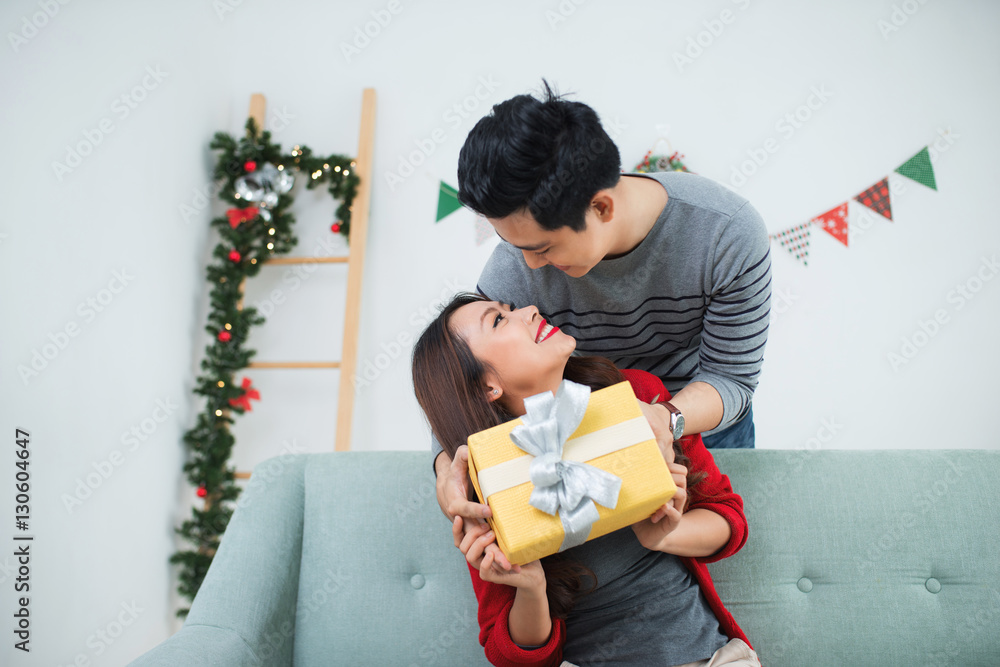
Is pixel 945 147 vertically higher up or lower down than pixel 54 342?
higher up

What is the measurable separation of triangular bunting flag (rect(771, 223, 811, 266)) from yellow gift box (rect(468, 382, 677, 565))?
236cm

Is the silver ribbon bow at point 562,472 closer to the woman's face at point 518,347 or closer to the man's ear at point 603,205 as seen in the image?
the woman's face at point 518,347

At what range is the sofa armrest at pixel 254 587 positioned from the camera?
1.22 meters

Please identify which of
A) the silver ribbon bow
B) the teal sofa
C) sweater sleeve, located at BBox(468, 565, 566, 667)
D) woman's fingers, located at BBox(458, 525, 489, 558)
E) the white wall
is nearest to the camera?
the silver ribbon bow

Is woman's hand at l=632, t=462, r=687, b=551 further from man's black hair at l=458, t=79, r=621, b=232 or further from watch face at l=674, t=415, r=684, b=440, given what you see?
man's black hair at l=458, t=79, r=621, b=232

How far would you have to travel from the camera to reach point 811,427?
2906mm

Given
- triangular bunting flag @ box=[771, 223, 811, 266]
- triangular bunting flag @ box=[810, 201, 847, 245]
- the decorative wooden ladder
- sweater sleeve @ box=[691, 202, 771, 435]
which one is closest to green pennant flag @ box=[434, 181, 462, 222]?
the decorative wooden ladder

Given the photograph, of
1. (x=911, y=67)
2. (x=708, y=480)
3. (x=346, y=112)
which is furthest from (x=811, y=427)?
(x=346, y=112)

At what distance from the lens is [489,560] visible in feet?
3.16

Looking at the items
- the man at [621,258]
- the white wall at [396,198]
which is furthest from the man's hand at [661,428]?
the white wall at [396,198]

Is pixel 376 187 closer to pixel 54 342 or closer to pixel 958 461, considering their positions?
pixel 54 342

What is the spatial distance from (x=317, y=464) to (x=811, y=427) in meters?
2.33

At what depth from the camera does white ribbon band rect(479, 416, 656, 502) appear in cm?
91

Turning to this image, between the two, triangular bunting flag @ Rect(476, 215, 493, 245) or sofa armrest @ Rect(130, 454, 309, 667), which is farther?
triangular bunting flag @ Rect(476, 215, 493, 245)
